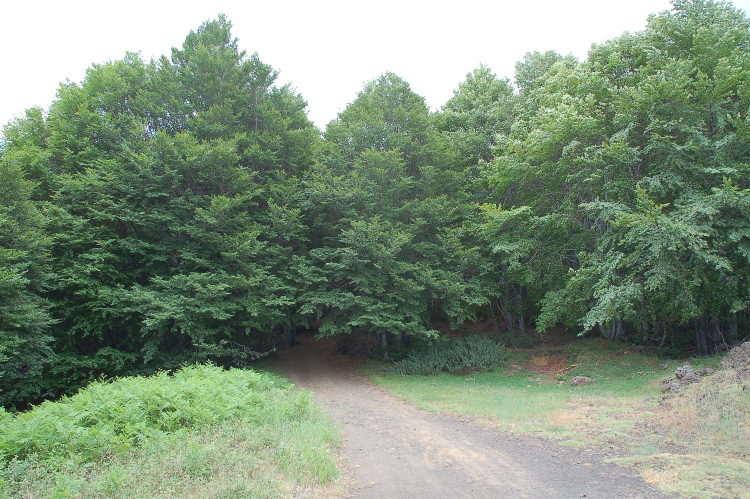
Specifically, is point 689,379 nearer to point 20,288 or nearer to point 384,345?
point 384,345

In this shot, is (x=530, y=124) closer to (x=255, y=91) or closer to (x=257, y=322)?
(x=255, y=91)

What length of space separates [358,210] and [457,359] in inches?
305

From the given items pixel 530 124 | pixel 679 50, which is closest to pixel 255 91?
pixel 530 124

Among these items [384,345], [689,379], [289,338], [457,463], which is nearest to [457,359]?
Result: [384,345]

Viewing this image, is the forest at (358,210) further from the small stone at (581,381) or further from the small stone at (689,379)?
the small stone at (689,379)

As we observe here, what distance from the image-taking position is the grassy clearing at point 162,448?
15.0ft

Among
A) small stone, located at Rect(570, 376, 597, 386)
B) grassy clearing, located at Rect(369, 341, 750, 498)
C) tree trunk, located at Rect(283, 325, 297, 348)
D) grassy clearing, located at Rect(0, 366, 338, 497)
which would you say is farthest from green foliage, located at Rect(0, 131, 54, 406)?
small stone, located at Rect(570, 376, 597, 386)

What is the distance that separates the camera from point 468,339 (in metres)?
18.5

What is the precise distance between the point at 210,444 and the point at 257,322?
34.6 ft

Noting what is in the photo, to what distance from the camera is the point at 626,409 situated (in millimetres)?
9367

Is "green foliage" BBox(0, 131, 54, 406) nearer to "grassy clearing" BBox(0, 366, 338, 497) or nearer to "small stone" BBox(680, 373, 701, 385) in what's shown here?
"grassy clearing" BBox(0, 366, 338, 497)

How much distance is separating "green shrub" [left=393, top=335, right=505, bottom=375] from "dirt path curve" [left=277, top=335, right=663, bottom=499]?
5.90 metres

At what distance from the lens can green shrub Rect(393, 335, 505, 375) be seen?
1673 centimetres

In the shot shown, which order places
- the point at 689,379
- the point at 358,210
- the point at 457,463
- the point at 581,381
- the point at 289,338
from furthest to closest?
the point at 289,338 → the point at 358,210 → the point at 581,381 → the point at 689,379 → the point at 457,463
